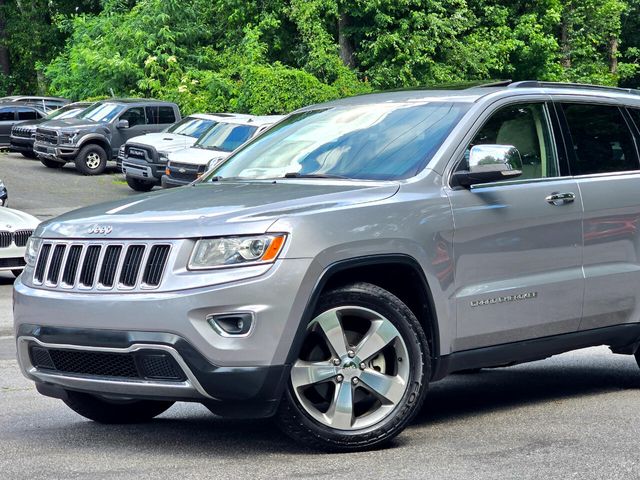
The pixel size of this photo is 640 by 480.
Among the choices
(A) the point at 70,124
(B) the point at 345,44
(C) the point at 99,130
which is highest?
(A) the point at 70,124

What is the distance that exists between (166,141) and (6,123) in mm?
11719

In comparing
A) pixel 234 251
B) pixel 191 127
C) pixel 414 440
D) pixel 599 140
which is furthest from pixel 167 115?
pixel 234 251

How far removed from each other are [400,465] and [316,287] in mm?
867

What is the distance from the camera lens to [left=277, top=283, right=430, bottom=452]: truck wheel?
6016 millimetres

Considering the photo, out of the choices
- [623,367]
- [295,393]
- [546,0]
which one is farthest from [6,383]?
[546,0]

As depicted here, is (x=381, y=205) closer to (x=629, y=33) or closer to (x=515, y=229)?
(x=515, y=229)

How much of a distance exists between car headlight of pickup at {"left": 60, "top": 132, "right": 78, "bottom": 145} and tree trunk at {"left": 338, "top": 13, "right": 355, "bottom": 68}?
1062 centimetres

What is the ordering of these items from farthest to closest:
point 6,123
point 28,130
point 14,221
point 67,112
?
point 6,123, point 28,130, point 67,112, point 14,221

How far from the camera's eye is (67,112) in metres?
37.1

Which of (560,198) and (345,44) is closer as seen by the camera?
(560,198)

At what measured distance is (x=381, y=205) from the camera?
625 cm

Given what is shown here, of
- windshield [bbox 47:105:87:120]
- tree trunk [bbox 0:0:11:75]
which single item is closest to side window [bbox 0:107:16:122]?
windshield [bbox 47:105:87:120]

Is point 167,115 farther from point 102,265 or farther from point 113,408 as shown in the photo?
point 102,265

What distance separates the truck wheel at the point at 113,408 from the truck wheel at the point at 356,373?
119 centimetres
